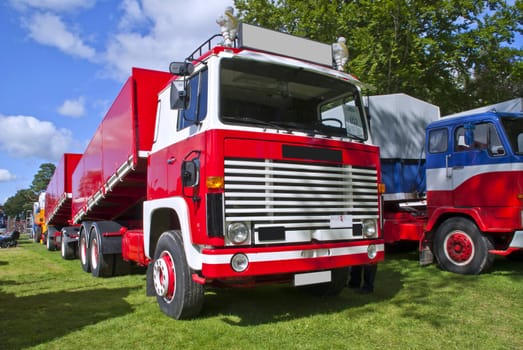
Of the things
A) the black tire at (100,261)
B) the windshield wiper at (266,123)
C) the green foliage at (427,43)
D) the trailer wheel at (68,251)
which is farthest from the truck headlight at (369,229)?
the trailer wheel at (68,251)

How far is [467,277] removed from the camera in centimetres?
729

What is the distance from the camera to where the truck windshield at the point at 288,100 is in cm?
479

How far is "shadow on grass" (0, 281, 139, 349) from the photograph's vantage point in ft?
15.4

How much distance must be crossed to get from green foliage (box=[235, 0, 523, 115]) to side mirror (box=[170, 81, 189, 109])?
8648 mm

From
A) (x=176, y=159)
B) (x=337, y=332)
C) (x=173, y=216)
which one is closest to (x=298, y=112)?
(x=176, y=159)

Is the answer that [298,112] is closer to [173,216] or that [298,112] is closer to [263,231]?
[263,231]

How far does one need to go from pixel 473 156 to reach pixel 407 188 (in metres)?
1.89

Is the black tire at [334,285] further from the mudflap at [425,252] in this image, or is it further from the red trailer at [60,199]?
the red trailer at [60,199]

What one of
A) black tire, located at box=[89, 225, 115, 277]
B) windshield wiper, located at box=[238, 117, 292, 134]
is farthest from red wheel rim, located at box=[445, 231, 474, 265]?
black tire, located at box=[89, 225, 115, 277]

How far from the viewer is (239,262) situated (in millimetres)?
4289

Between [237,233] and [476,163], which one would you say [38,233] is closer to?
[476,163]

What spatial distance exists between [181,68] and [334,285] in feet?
11.1

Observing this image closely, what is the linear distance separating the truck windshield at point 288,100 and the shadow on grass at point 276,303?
7.02ft

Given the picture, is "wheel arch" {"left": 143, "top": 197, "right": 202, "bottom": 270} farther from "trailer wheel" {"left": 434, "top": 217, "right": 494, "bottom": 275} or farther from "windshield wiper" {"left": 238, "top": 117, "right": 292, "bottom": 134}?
"trailer wheel" {"left": 434, "top": 217, "right": 494, "bottom": 275}
